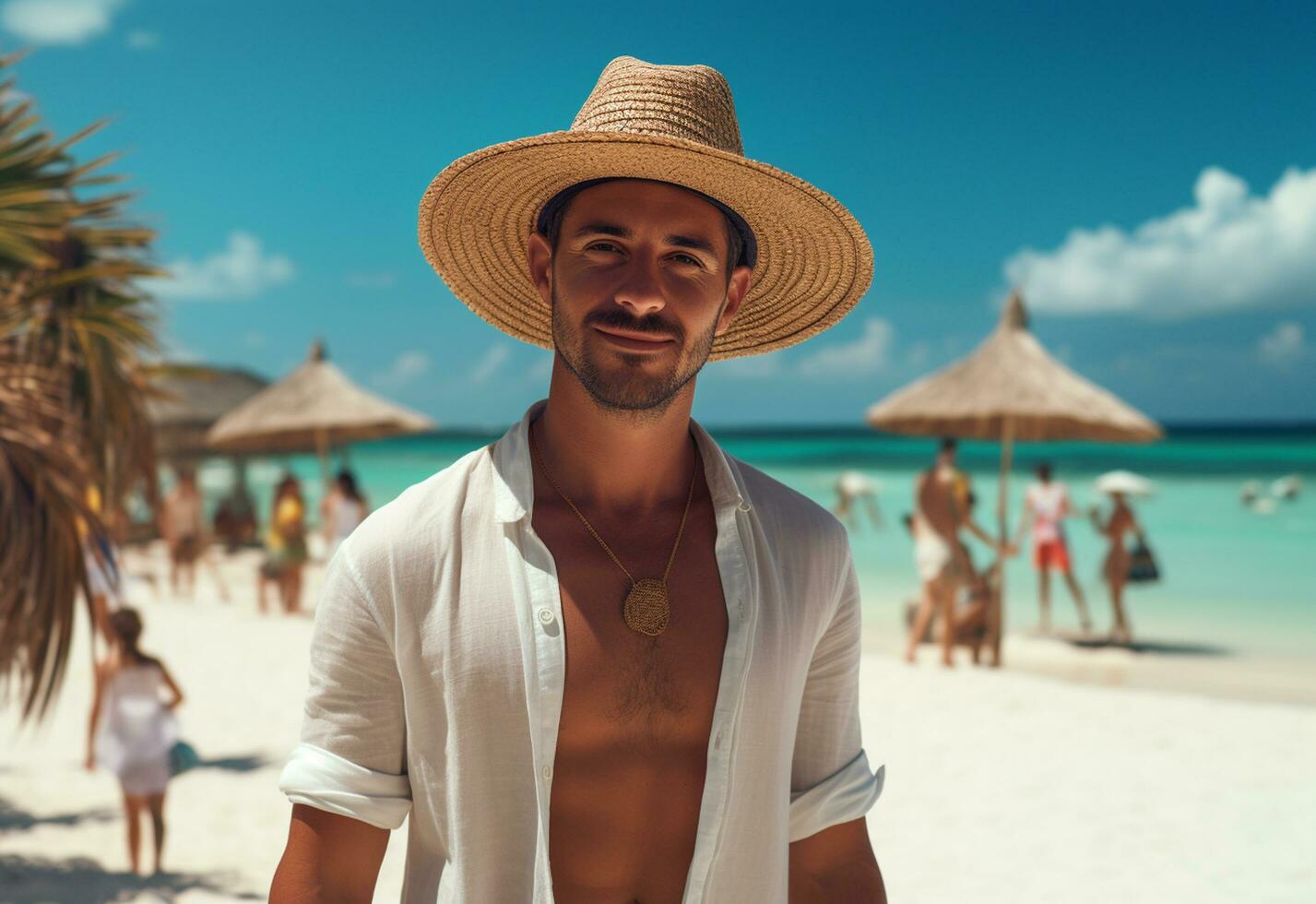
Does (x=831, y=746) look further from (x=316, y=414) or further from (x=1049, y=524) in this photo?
(x=316, y=414)

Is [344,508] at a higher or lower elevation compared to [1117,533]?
higher

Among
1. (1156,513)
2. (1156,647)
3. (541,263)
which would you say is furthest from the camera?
(1156,513)

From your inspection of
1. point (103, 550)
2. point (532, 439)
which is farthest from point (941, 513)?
point (532, 439)

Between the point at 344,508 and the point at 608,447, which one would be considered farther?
the point at 344,508

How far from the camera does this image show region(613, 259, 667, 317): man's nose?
165cm

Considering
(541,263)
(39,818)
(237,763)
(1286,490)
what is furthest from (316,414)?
(1286,490)

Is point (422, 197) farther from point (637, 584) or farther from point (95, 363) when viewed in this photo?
point (95, 363)

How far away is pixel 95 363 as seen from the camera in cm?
468

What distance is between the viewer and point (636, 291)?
165 centimetres

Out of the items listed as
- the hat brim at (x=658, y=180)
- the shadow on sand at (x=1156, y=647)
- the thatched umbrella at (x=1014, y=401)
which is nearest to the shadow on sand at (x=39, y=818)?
the hat brim at (x=658, y=180)

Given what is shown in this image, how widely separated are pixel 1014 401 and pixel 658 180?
9331 mm

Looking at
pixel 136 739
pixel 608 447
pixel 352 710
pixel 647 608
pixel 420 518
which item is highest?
pixel 608 447

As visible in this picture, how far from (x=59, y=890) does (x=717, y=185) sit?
4.72 metres

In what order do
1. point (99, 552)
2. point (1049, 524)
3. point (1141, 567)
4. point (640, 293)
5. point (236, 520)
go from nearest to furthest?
point (640, 293), point (99, 552), point (1141, 567), point (1049, 524), point (236, 520)
